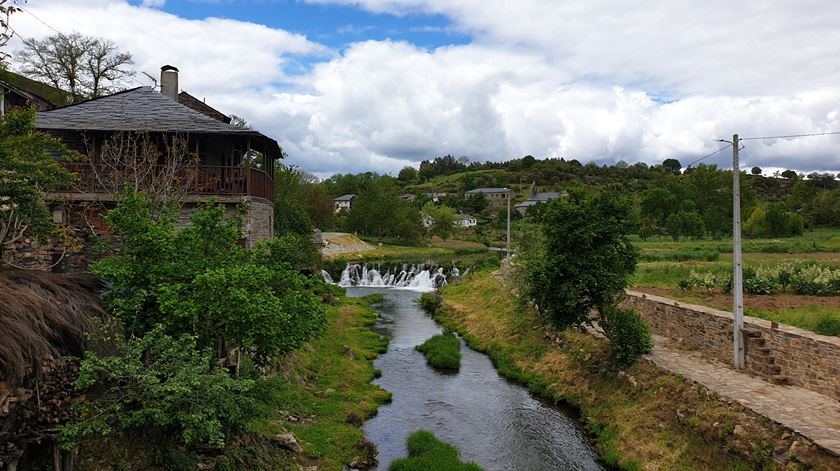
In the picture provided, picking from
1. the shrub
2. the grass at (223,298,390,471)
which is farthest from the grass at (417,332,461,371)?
the shrub

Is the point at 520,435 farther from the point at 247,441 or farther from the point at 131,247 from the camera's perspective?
the point at 131,247

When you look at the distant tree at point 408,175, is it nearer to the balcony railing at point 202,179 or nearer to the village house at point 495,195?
the village house at point 495,195

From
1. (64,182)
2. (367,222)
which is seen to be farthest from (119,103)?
(367,222)

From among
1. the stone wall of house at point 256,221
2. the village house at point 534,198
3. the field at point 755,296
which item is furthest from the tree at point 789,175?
the stone wall of house at point 256,221

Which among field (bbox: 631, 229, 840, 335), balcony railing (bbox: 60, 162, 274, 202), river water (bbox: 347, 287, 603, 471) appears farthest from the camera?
balcony railing (bbox: 60, 162, 274, 202)

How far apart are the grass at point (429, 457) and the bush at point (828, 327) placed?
9.67 metres

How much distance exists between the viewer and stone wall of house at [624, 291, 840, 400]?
12.3 meters

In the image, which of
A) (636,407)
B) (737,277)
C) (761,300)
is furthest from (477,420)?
(761,300)

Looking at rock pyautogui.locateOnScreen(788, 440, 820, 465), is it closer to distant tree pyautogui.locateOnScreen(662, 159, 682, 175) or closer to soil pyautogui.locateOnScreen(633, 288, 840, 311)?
soil pyautogui.locateOnScreen(633, 288, 840, 311)

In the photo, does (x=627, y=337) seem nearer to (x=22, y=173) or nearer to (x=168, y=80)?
(x=22, y=173)

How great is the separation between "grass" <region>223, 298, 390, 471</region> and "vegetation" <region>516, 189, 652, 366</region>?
6.75 m

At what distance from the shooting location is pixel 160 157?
17969 millimetres

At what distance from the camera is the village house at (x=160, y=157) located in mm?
16438

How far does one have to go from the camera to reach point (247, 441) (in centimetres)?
1135
